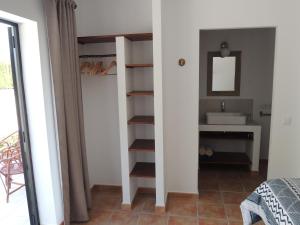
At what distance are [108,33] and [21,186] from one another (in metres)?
1.98

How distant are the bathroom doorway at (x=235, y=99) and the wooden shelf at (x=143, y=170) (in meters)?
1.08

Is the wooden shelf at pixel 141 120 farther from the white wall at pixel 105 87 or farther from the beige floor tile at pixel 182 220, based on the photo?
the beige floor tile at pixel 182 220

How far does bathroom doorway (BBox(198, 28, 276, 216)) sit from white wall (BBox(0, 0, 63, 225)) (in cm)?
216

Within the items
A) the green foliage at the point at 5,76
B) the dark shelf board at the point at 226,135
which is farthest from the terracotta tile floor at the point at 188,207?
the green foliage at the point at 5,76

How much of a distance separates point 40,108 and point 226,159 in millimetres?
2919

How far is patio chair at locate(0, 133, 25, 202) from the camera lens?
232 cm

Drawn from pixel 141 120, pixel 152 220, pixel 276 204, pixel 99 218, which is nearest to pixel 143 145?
pixel 141 120

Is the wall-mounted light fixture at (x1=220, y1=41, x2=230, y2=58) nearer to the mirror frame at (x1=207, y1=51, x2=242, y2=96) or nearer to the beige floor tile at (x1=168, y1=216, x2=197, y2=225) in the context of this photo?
the mirror frame at (x1=207, y1=51, x2=242, y2=96)

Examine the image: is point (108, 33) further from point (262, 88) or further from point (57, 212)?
point (262, 88)

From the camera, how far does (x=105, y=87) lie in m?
3.00

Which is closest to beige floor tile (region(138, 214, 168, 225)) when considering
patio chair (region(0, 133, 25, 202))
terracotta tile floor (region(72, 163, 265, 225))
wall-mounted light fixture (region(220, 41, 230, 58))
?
terracotta tile floor (region(72, 163, 265, 225))

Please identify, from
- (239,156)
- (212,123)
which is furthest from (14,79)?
(239,156)

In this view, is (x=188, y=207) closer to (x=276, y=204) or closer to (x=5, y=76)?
(x=276, y=204)

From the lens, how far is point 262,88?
3.95 metres
